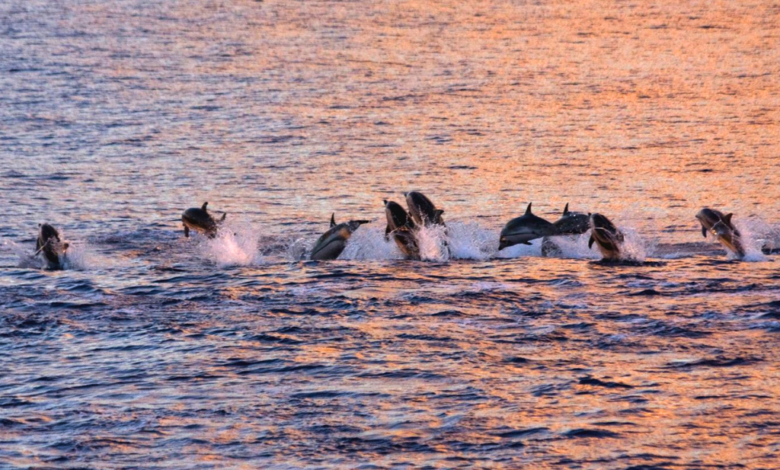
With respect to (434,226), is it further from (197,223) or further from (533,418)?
(533,418)

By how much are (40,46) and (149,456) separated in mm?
36614

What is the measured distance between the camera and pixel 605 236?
17156 mm

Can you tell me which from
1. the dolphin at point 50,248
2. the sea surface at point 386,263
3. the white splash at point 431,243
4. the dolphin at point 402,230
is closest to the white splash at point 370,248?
the sea surface at point 386,263

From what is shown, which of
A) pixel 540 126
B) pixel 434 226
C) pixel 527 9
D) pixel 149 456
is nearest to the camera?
pixel 149 456

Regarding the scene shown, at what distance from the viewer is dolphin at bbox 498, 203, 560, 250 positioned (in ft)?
59.3

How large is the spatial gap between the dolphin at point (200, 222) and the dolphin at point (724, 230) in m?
7.23

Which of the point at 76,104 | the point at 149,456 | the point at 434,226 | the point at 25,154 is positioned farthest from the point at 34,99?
the point at 149,456

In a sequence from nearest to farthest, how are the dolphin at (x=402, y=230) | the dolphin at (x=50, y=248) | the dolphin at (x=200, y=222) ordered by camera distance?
the dolphin at (x=402, y=230) < the dolphin at (x=50, y=248) < the dolphin at (x=200, y=222)

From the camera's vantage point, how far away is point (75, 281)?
16781mm

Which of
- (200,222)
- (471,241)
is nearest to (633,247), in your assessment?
(471,241)

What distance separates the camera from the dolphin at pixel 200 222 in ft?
61.4

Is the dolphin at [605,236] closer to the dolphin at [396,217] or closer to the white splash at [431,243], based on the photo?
the white splash at [431,243]

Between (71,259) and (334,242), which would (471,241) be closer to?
(334,242)

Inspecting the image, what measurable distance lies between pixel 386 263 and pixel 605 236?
10.3ft
